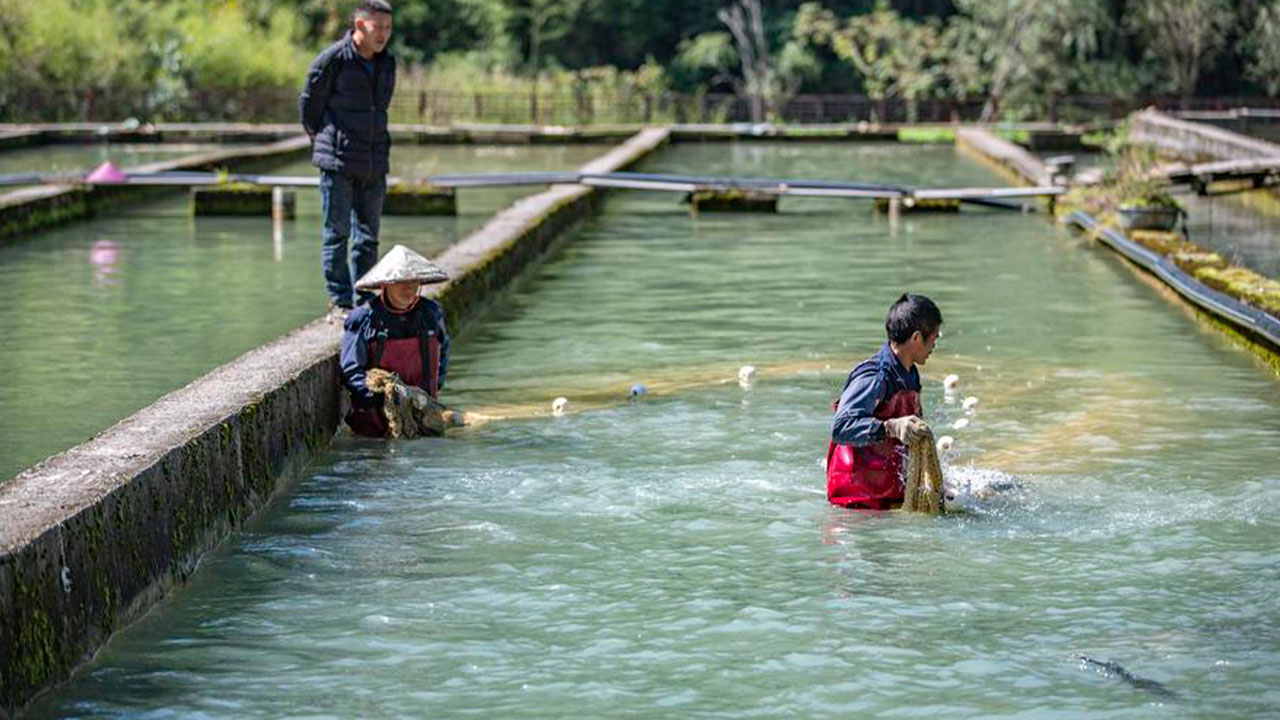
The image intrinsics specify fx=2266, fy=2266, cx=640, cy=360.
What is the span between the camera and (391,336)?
9.90 m

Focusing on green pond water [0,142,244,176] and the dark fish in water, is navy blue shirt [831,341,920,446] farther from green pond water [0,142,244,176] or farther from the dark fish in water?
green pond water [0,142,244,176]

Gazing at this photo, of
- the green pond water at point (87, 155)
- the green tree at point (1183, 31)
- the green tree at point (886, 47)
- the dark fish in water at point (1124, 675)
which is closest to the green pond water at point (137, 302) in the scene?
the dark fish in water at point (1124, 675)

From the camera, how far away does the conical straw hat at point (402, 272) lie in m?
9.74

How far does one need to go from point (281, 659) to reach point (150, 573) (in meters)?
0.69

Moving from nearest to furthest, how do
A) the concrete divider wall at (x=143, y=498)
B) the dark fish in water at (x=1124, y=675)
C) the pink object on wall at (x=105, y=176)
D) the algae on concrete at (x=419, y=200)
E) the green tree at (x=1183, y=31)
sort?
1. the concrete divider wall at (x=143, y=498)
2. the dark fish in water at (x=1124, y=675)
3. the pink object on wall at (x=105, y=176)
4. the algae on concrete at (x=419, y=200)
5. the green tree at (x=1183, y=31)

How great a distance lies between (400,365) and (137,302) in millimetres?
Result: 4730

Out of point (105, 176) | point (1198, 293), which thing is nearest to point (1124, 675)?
point (1198, 293)

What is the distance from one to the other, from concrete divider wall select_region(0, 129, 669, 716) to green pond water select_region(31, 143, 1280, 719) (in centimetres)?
12

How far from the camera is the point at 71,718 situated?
590 centimetres

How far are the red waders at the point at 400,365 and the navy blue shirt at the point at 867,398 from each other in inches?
93.5

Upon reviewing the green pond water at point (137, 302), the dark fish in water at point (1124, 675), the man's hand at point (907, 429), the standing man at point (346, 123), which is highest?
the standing man at point (346, 123)

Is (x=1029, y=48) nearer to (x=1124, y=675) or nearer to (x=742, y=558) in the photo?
(x=742, y=558)

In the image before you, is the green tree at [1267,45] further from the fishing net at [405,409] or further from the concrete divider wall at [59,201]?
the fishing net at [405,409]

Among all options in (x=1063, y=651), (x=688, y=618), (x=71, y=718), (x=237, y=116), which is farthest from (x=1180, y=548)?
(x=237, y=116)
